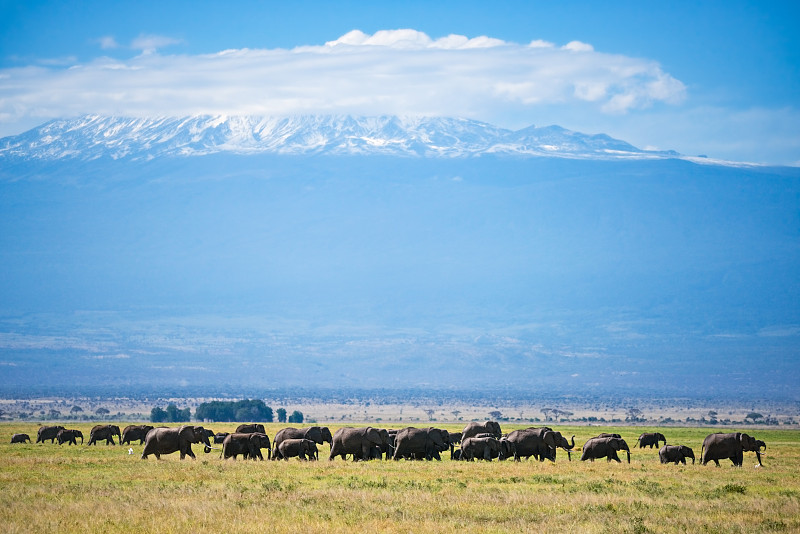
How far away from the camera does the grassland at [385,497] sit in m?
21.7

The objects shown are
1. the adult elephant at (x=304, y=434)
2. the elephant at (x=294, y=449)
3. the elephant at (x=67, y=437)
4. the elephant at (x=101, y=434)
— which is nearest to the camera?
the elephant at (x=294, y=449)

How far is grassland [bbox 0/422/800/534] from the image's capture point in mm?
21688

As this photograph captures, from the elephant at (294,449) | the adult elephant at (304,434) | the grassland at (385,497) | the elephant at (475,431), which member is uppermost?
the elephant at (475,431)

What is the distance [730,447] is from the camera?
37.9 m

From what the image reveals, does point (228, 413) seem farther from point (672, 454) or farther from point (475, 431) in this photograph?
point (672, 454)

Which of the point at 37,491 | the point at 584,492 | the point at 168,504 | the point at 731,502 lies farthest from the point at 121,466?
the point at 731,502

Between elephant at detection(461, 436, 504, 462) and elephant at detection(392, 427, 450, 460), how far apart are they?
1.11m

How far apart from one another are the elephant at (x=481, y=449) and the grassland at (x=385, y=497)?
3.22m

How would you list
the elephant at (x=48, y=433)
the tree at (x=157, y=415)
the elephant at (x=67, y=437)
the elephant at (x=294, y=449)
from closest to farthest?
the elephant at (x=294, y=449)
the elephant at (x=67, y=437)
the elephant at (x=48, y=433)
the tree at (x=157, y=415)

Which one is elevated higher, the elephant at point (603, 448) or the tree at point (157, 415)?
the elephant at point (603, 448)

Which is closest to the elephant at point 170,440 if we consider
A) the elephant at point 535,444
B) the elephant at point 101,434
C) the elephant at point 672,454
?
the elephant at point 535,444

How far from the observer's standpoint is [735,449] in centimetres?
3781

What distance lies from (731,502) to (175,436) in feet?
65.7

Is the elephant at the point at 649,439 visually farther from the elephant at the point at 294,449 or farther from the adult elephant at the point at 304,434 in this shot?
the elephant at the point at 294,449
